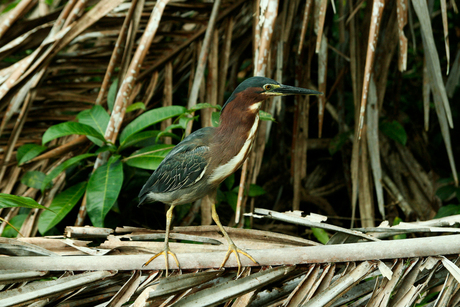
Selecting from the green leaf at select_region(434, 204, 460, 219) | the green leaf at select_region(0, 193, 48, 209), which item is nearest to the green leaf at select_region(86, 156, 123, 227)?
the green leaf at select_region(0, 193, 48, 209)

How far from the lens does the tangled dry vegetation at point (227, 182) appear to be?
5.64 feet

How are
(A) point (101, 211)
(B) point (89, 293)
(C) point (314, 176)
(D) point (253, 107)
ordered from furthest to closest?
(C) point (314, 176) < (A) point (101, 211) < (D) point (253, 107) < (B) point (89, 293)

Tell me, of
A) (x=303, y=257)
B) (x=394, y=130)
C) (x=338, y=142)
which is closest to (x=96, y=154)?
(x=303, y=257)

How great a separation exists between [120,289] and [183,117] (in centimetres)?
144

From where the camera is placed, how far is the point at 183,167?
7.36 feet

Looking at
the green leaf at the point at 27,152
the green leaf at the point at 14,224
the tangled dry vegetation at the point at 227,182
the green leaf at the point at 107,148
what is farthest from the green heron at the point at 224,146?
the green leaf at the point at 14,224

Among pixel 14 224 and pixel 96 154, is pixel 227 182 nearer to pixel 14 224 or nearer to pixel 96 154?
pixel 96 154

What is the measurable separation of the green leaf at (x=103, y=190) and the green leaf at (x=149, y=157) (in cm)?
10

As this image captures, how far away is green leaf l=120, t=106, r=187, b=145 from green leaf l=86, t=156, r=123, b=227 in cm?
22

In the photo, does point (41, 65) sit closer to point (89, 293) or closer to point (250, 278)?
point (89, 293)

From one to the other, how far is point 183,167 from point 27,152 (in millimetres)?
1433

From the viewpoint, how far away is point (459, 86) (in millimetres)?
4469

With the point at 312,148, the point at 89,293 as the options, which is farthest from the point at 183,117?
the point at 312,148

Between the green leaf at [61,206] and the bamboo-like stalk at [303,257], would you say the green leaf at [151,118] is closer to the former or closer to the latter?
the green leaf at [61,206]
